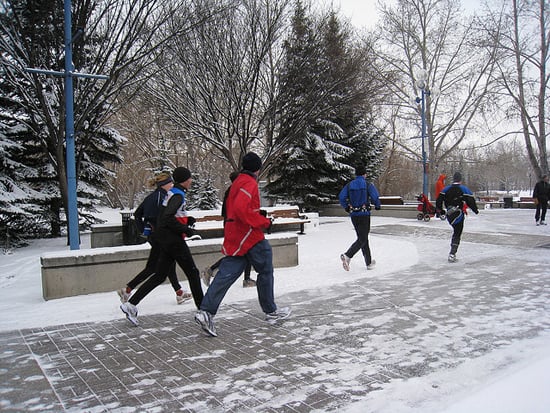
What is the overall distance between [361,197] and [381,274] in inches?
56.4

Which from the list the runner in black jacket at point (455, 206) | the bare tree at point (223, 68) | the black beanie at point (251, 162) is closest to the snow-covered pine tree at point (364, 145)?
the bare tree at point (223, 68)

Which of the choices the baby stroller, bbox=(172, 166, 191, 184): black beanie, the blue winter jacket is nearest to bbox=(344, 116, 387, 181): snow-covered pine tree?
the baby stroller

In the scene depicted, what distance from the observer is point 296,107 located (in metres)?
15.3

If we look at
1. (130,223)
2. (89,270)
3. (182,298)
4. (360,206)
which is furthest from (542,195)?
(89,270)

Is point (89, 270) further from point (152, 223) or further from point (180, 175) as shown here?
point (180, 175)

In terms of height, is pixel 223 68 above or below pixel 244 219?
above

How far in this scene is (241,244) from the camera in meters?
4.85

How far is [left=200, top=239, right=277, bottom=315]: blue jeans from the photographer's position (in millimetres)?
4785

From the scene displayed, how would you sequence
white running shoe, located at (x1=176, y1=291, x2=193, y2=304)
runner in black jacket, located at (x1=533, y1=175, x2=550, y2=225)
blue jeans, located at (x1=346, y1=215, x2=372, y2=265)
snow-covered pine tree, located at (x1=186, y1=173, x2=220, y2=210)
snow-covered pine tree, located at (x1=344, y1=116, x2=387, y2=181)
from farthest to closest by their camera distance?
snow-covered pine tree, located at (x1=344, y1=116, x2=387, y2=181)
snow-covered pine tree, located at (x1=186, y1=173, x2=220, y2=210)
runner in black jacket, located at (x1=533, y1=175, x2=550, y2=225)
blue jeans, located at (x1=346, y1=215, x2=372, y2=265)
white running shoe, located at (x1=176, y1=291, x2=193, y2=304)

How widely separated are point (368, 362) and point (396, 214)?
1837cm

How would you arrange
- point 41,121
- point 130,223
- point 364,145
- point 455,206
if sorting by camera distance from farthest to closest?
point 364,145
point 41,121
point 130,223
point 455,206

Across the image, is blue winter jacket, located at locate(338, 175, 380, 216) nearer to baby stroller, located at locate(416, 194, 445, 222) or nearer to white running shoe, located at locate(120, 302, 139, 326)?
white running shoe, located at locate(120, 302, 139, 326)

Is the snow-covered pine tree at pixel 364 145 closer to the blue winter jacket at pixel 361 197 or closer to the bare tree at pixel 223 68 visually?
the bare tree at pixel 223 68

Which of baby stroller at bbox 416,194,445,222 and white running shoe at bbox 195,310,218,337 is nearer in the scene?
white running shoe at bbox 195,310,218,337
